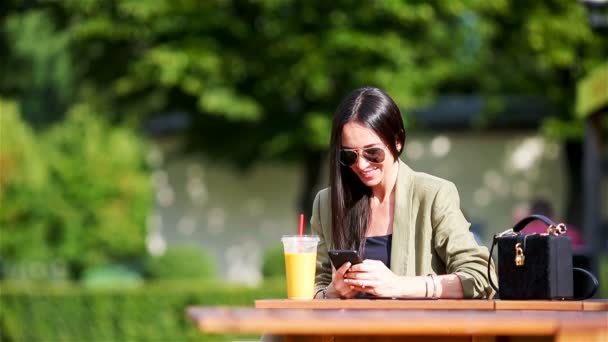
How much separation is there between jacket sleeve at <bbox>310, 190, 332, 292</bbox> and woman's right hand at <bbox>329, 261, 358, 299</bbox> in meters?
0.36

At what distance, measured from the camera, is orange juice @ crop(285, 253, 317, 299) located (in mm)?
3920

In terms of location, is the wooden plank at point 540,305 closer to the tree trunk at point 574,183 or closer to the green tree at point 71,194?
the green tree at point 71,194

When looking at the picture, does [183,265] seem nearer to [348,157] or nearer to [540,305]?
[348,157]

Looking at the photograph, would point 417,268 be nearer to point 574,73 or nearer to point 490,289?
Result: point 490,289

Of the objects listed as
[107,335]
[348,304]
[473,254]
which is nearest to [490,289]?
[473,254]

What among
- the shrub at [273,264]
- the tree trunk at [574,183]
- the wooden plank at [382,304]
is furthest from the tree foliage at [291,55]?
the wooden plank at [382,304]

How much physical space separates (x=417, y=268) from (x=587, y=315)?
1.09 m

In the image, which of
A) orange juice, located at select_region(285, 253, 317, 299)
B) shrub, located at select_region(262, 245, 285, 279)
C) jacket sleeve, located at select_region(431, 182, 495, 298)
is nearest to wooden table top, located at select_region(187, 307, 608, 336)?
orange juice, located at select_region(285, 253, 317, 299)

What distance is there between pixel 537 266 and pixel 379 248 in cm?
68

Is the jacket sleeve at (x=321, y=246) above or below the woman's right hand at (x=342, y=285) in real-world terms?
above

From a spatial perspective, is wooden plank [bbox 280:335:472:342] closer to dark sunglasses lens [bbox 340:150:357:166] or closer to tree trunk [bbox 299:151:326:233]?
dark sunglasses lens [bbox 340:150:357:166]

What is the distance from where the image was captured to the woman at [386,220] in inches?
158

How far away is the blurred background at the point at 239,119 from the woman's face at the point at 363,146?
10928 mm

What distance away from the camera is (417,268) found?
427 centimetres
